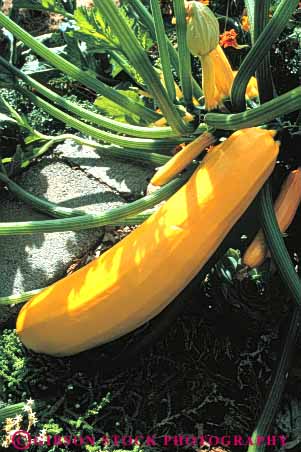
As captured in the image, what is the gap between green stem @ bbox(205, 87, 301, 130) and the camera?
57.7 inches

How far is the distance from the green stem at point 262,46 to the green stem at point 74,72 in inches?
12.8

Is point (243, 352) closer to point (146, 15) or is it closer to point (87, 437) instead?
point (87, 437)

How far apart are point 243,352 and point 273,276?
22 cm

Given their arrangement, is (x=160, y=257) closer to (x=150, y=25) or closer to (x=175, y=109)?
(x=175, y=109)

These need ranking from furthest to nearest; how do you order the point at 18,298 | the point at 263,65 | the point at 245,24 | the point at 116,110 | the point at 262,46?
the point at 245,24 → the point at 116,110 → the point at 18,298 → the point at 263,65 → the point at 262,46

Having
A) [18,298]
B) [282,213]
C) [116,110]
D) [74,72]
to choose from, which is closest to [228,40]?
[116,110]

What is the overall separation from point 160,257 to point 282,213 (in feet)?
1.07

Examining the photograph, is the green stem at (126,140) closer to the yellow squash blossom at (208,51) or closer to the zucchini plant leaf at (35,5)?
the yellow squash blossom at (208,51)

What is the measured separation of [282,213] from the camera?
1.67 meters

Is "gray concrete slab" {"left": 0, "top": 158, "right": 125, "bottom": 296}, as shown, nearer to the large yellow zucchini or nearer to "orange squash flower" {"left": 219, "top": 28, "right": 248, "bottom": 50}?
the large yellow zucchini

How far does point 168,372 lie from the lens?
1.76 meters

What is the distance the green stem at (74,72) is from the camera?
1.77 meters

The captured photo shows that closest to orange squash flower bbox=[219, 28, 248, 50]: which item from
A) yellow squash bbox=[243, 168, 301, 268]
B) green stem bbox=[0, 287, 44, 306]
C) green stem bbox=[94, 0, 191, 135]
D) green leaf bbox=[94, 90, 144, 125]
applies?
green leaf bbox=[94, 90, 144, 125]

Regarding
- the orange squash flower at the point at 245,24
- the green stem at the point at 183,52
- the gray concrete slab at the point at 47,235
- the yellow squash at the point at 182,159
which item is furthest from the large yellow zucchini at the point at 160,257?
the orange squash flower at the point at 245,24
